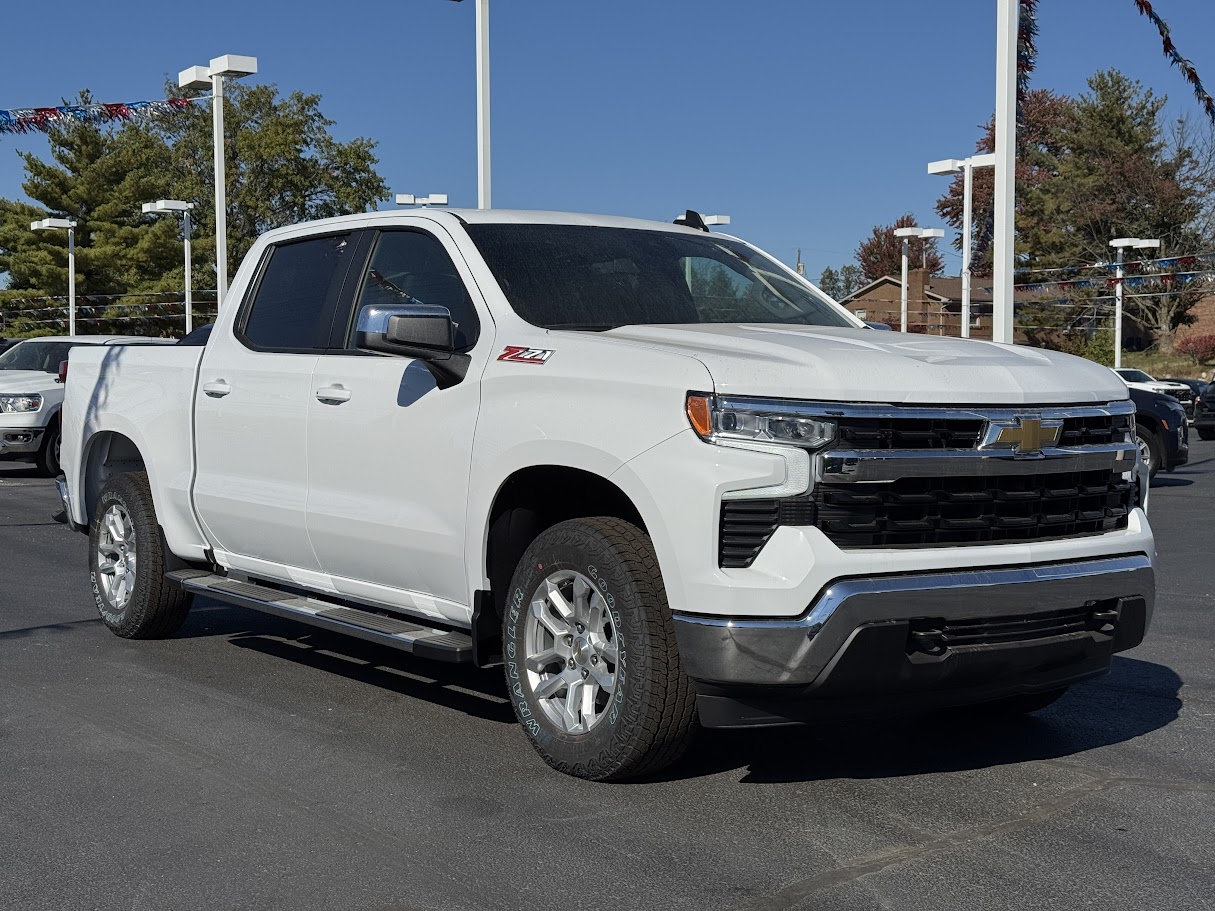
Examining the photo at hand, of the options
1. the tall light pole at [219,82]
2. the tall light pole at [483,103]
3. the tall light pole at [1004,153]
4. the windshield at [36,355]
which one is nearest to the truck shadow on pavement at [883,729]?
the tall light pole at [1004,153]

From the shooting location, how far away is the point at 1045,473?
4645mm

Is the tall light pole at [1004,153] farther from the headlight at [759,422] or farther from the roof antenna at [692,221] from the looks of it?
the headlight at [759,422]

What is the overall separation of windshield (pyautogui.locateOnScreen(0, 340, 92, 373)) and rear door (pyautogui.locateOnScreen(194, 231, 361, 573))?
1369 centimetres

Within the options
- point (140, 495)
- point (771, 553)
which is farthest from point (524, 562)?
point (140, 495)

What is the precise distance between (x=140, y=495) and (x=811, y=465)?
4.19 metres

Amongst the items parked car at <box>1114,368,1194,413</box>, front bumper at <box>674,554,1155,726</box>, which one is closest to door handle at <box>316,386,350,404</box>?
front bumper at <box>674,554,1155,726</box>

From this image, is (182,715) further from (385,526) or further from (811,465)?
(811,465)

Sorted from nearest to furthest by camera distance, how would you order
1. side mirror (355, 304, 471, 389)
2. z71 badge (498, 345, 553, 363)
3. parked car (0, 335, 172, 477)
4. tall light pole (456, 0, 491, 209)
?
z71 badge (498, 345, 553, 363), side mirror (355, 304, 471, 389), tall light pole (456, 0, 491, 209), parked car (0, 335, 172, 477)

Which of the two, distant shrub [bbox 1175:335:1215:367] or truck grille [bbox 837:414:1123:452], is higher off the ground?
distant shrub [bbox 1175:335:1215:367]

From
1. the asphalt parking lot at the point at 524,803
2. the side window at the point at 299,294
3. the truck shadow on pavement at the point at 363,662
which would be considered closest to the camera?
the asphalt parking lot at the point at 524,803

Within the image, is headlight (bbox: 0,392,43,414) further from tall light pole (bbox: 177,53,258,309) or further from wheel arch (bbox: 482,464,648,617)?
wheel arch (bbox: 482,464,648,617)

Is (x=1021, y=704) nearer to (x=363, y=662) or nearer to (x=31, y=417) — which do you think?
(x=363, y=662)

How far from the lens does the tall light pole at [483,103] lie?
15.5 metres

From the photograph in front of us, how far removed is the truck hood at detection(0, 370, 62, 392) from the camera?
1806cm
